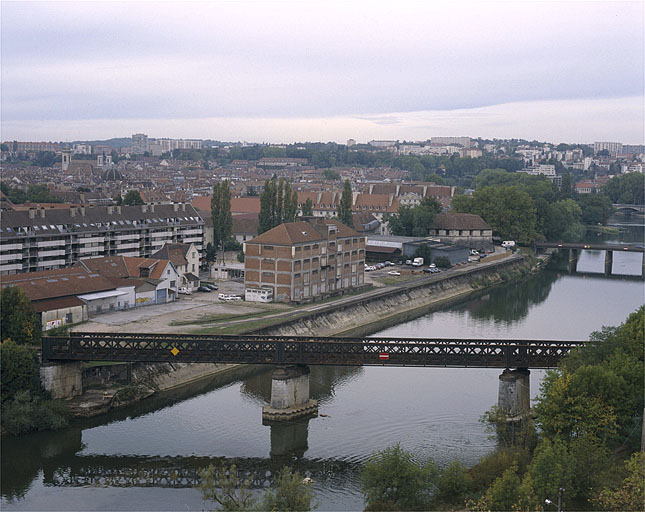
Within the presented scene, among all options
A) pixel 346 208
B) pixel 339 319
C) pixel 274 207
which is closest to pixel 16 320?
pixel 339 319

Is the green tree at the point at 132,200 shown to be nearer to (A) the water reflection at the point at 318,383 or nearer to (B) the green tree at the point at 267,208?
(B) the green tree at the point at 267,208

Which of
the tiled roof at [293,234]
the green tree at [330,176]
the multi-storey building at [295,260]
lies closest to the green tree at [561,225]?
the multi-storey building at [295,260]

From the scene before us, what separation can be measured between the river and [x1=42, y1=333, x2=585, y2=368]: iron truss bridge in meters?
1.86

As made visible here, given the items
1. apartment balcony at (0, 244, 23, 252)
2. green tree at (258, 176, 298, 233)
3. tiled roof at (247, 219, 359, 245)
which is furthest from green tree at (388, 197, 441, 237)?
apartment balcony at (0, 244, 23, 252)

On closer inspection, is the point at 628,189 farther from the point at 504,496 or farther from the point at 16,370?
the point at 504,496

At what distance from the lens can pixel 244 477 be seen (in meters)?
23.1

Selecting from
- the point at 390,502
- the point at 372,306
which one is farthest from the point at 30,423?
the point at 372,306

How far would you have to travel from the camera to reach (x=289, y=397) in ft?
92.8

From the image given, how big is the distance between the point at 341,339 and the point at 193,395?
6.12 m

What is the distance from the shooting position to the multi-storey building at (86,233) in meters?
44.8

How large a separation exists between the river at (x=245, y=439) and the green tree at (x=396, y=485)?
1450 millimetres

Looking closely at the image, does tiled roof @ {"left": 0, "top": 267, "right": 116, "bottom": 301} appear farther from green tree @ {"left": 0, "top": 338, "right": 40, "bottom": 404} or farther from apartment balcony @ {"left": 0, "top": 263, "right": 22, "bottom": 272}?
green tree @ {"left": 0, "top": 338, "right": 40, "bottom": 404}

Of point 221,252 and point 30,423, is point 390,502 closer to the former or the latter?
point 30,423

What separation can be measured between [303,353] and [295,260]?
1616cm
